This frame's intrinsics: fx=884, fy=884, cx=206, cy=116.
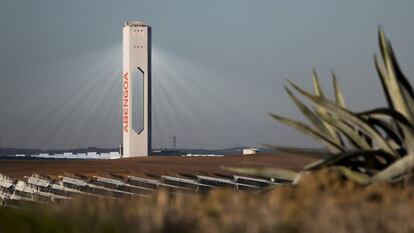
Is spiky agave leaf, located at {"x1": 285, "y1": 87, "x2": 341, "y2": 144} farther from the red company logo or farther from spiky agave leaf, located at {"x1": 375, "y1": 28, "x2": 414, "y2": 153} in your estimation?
the red company logo

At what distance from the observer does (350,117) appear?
901cm

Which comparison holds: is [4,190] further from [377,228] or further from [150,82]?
[150,82]

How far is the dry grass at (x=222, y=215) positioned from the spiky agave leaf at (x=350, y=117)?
1.86 m

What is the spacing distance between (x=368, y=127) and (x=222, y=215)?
342 cm

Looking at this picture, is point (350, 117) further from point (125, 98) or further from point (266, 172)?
point (125, 98)

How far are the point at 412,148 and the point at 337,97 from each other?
48.7 inches

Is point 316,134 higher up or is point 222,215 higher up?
point 316,134

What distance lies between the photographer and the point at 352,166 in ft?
30.2

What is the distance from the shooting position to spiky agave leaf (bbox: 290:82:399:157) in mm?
8922

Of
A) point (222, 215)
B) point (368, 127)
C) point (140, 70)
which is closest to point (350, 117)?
point (368, 127)

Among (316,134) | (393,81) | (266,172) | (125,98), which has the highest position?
(125,98)

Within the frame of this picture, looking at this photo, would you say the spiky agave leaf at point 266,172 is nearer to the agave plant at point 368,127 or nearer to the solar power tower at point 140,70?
the agave plant at point 368,127

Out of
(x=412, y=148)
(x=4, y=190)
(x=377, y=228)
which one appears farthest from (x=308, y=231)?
(x=4, y=190)

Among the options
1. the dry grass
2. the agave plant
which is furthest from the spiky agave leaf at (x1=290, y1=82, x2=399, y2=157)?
the dry grass
